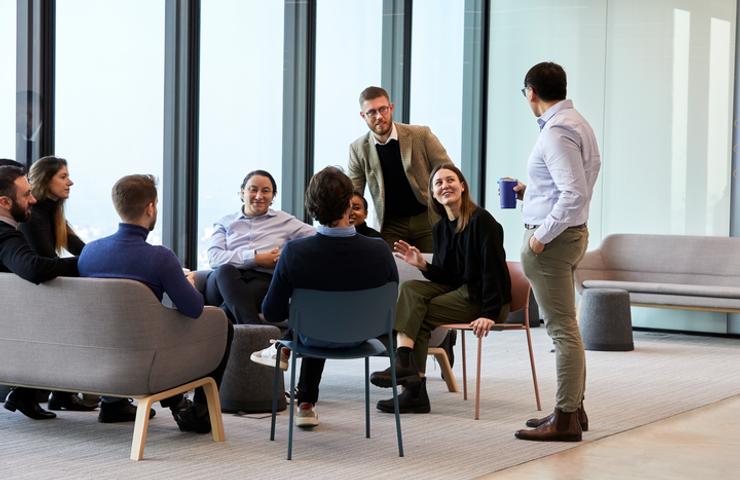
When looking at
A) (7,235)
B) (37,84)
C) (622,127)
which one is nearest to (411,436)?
(7,235)

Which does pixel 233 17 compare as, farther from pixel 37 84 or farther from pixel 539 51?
pixel 539 51

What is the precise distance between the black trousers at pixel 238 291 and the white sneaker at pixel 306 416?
854mm

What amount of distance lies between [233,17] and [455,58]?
314cm

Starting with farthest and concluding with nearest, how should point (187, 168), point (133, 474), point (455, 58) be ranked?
point (455, 58) → point (187, 168) → point (133, 474)

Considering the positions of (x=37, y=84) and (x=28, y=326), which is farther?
(x=37, y=84)

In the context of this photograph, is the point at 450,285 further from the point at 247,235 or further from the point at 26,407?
the point at 26,407

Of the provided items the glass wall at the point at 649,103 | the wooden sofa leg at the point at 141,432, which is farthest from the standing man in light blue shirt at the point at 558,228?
the glass wall at the point at 649,103

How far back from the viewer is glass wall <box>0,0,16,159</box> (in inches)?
246

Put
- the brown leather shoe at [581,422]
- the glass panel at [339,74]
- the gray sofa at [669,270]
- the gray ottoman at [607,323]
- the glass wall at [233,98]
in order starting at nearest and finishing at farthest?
1. the brown leather shoe at [581,422]
2. the glass wall at [233,98]
3. the gray ottoman at [607,323]
4. the gray sofa at [669,270]
5. the glass panel at [339,74]

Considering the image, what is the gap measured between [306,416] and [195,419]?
48 centimetres

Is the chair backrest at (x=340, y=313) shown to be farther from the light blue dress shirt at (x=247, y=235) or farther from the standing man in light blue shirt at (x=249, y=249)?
the light blue dress shirt at (x=247, y=235)

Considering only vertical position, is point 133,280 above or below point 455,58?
below

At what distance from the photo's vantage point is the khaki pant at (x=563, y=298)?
4336mm

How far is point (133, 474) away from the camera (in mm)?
3744
